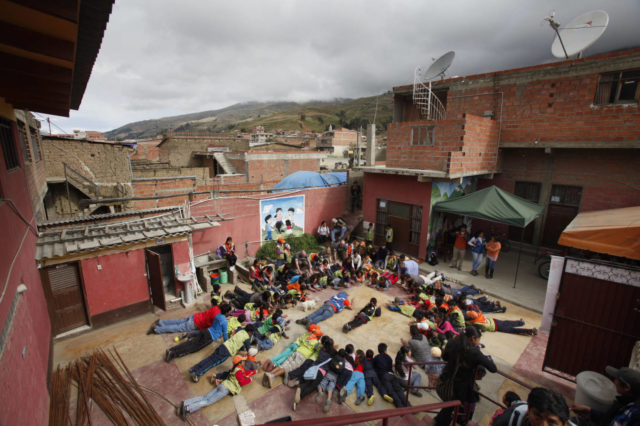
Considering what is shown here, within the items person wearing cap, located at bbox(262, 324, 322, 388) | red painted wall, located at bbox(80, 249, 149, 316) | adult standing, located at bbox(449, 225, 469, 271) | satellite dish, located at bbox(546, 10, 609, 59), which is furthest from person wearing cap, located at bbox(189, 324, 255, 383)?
satellite dish, located at bbox(546, 10, 609, 59)

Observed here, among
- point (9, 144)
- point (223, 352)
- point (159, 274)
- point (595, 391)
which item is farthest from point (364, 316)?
point (9, 144)

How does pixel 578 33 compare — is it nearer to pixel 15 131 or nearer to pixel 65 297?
pixel 15 131

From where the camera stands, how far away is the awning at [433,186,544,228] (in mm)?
9195

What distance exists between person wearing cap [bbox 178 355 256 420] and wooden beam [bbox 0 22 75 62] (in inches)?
205

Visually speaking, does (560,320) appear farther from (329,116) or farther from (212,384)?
(329,116)

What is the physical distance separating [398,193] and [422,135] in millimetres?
2369

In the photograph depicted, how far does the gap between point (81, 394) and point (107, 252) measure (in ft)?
10.6

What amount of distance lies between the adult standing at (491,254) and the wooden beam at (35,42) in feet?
36.3

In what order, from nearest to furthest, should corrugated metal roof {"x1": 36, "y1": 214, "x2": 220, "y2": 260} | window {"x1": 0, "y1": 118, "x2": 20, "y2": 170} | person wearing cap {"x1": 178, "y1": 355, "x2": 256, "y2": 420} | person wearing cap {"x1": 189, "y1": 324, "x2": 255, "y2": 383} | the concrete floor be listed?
person wearing cap {"x1": 178, "y1": 355, "x2": 256, "y2": 420}, the concrete floor, window {"x1": 0, "y1": 118, "x2": 20, "y2": 170}, person wearing cap {"x1": 189, "y1": 324, "x2": 255, "y2": 383}, corrugated metal roof {"x1": 36, "y1": 214, "x2": 220, "y2": 260}

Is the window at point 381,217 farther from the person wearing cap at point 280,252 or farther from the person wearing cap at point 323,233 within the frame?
the person wearing cap at point 280,252

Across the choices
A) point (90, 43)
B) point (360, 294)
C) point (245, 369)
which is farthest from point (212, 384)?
point (90, 43)

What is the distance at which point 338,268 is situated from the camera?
1060cm

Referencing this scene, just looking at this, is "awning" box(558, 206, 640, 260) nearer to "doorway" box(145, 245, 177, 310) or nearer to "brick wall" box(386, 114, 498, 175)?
"brick wall" box(386, 114, 498, 175)

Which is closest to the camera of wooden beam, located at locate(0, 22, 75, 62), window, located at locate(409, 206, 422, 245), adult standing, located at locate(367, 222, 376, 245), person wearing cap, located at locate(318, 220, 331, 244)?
wooden beam, located at locate(0, 22, 75, 62)
